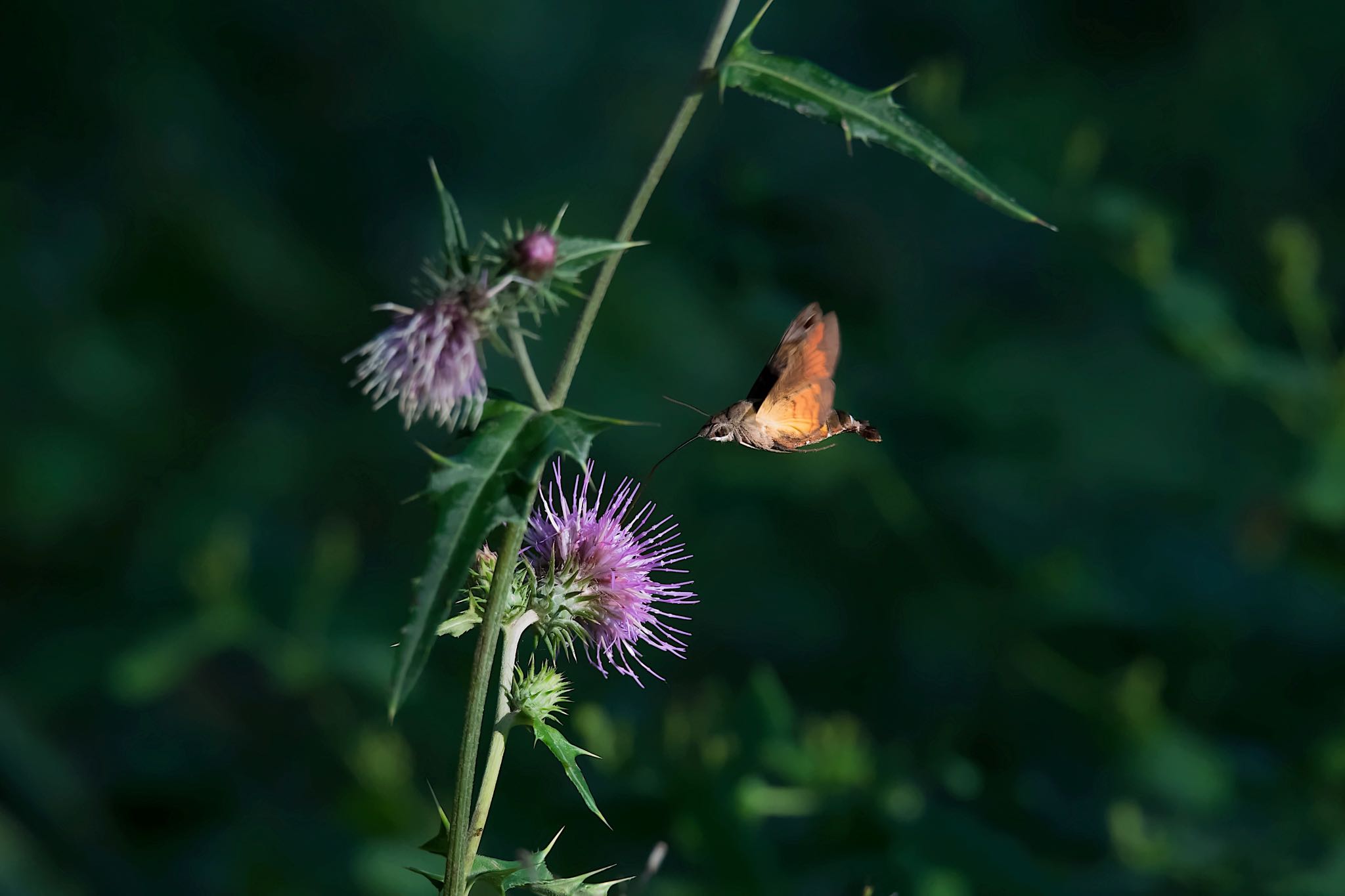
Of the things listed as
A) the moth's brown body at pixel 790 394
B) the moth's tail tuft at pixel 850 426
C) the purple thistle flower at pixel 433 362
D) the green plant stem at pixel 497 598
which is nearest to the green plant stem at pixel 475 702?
the green plant stem at pixel 497 598

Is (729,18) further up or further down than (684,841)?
further up

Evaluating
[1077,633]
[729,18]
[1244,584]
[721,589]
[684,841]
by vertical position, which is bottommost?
[721,589]

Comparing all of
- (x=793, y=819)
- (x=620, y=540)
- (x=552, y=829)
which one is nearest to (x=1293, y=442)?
(x=793, y=819)

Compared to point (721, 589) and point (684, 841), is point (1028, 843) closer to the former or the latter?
point (684, 841)

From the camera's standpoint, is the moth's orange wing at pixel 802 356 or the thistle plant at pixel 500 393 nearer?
the thistle plant at pixel 500 393

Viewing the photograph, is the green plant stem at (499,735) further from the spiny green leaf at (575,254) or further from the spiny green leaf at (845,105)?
the spiny green leaf at (845,105)
